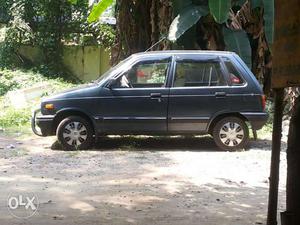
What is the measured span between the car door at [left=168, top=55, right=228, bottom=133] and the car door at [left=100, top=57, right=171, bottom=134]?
177 millimetres

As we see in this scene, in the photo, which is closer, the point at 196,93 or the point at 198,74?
the point at 196,93

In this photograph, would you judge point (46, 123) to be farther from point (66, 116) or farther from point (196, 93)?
point (196, 93)

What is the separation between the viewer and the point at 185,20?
39.9 feet

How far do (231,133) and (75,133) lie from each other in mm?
2766

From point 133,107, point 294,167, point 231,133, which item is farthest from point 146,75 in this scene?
point 294,167

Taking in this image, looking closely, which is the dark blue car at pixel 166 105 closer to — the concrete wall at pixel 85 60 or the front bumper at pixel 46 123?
the front bumper at pixel 46 123

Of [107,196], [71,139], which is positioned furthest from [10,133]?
[107,196]

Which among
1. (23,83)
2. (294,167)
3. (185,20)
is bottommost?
(294,167)

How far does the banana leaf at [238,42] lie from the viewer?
1212 centimetres

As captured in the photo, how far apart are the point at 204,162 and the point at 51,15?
42.3ft

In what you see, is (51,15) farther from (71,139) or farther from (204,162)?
(204,162)

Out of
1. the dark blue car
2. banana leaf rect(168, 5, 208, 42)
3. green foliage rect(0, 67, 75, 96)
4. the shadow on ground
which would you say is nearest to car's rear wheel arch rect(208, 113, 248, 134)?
the dark blue car

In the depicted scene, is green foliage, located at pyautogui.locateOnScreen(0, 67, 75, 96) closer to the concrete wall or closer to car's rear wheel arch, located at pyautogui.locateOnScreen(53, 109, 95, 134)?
the concrete wall

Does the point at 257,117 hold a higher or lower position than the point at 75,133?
higher
